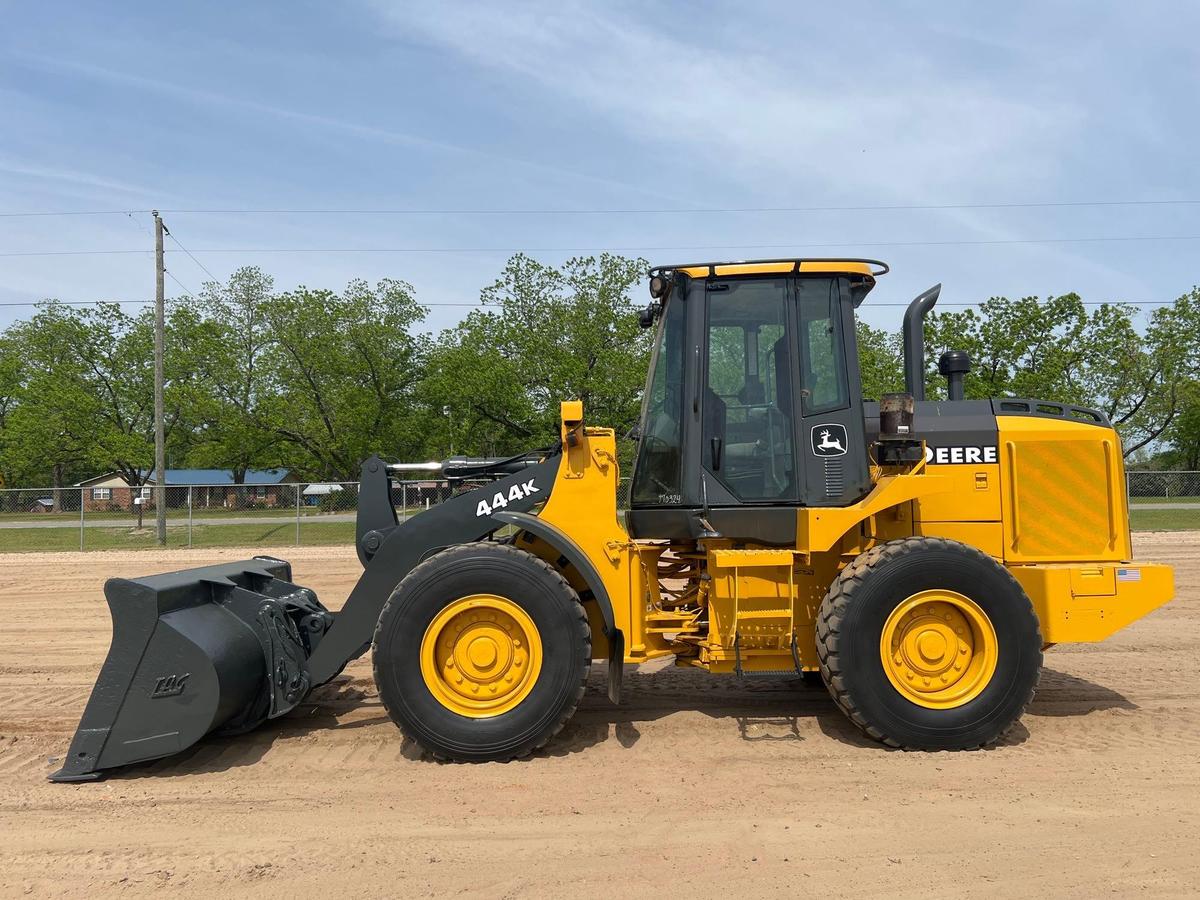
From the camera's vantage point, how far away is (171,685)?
4406 millimetres

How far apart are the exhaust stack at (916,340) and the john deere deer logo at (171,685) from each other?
4.47 metres

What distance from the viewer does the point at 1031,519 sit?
5.33m

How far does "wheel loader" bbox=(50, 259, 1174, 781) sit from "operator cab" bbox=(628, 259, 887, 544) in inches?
0.5

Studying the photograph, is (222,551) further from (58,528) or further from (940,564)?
(940,564)

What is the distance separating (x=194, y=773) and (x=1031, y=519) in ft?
16.6

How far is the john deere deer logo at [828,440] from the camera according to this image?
5.04m

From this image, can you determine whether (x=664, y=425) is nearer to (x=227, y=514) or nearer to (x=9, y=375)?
(x=227, y=514)

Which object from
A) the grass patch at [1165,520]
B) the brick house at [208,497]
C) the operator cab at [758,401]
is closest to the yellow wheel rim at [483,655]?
the operator cab at [758,401]

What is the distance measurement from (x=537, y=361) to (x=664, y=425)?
26.3m

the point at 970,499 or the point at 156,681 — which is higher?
the point at 970,499

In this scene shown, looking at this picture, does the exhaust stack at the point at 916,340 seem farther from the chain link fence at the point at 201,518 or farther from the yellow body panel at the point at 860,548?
the chain link fence at the point at 201,518

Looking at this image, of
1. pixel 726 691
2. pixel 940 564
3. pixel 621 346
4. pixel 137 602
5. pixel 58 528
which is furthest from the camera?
pixel 621 346

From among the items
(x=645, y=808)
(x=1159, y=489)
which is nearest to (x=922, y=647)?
(x=645, y=808)

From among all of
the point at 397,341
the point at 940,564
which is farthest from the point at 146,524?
the point at 940,564
